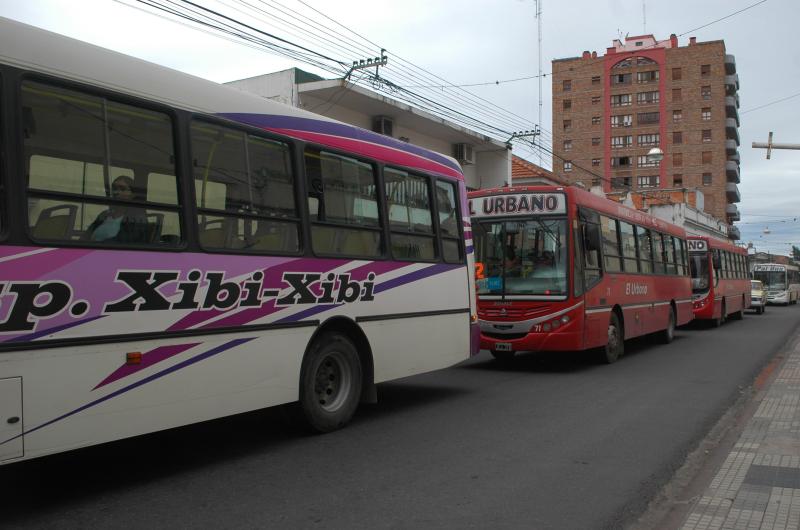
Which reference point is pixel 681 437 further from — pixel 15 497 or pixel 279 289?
pixel 15 497

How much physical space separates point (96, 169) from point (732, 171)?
287ft

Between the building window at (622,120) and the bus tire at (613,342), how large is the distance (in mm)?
78139

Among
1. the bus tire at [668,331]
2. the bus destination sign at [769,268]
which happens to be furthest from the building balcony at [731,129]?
the bus tire at [668,331]

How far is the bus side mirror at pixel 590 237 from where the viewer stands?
1170cm

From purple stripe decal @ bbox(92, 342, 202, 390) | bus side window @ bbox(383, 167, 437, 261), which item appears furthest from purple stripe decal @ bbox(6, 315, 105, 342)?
bus side window @ bbox(383, 167, 437, 261)

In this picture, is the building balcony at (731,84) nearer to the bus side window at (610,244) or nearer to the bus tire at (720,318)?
the bus tire at (720,318)

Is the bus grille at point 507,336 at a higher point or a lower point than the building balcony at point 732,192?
lower

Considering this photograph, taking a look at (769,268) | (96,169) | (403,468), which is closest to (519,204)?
(403,468)

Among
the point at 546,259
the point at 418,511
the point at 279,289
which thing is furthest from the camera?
the point at 546,259

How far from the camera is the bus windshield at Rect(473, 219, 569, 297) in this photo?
1136cm

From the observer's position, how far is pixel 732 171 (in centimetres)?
8188

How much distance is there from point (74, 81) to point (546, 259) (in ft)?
27.0

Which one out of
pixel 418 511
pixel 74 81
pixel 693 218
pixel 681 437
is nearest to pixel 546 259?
pixel 681 437

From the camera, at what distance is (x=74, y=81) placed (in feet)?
15.3
